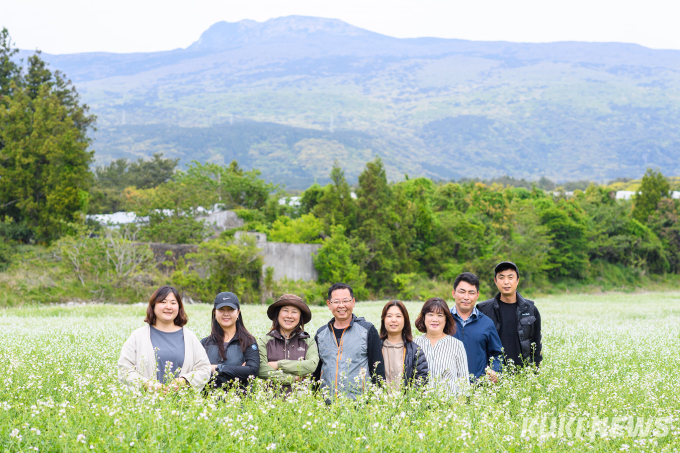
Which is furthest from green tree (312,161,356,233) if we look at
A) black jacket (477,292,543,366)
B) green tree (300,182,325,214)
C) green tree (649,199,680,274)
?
green tree (649,199,680,274)

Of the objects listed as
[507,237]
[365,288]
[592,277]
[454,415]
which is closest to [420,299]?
[365,288]

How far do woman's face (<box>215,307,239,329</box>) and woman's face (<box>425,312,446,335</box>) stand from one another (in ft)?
6.82

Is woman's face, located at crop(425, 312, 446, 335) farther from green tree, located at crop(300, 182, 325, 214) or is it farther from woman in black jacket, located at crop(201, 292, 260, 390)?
green tree, located at crop(300, 182, 325, 214)

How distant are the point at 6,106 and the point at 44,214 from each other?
9.44 metres

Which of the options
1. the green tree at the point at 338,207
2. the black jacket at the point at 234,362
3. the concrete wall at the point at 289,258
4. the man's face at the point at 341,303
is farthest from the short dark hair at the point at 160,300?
the green tree at the point at 338,207

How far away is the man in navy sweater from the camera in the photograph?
6078 mm

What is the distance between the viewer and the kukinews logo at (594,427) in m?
4.11

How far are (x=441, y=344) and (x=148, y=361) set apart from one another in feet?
Answer: 9.87

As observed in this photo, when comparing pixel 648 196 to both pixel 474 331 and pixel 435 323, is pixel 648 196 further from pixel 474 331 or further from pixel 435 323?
pixel 435 323

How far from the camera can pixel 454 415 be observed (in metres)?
4.30

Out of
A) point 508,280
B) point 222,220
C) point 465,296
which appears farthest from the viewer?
point 222,220

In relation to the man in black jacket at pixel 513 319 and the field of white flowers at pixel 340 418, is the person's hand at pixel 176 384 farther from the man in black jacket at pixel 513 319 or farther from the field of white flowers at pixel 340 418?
the man in black jacket at pixel 513 319

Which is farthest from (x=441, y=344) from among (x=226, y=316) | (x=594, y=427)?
(x=226, y=316)

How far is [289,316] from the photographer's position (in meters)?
5.90
